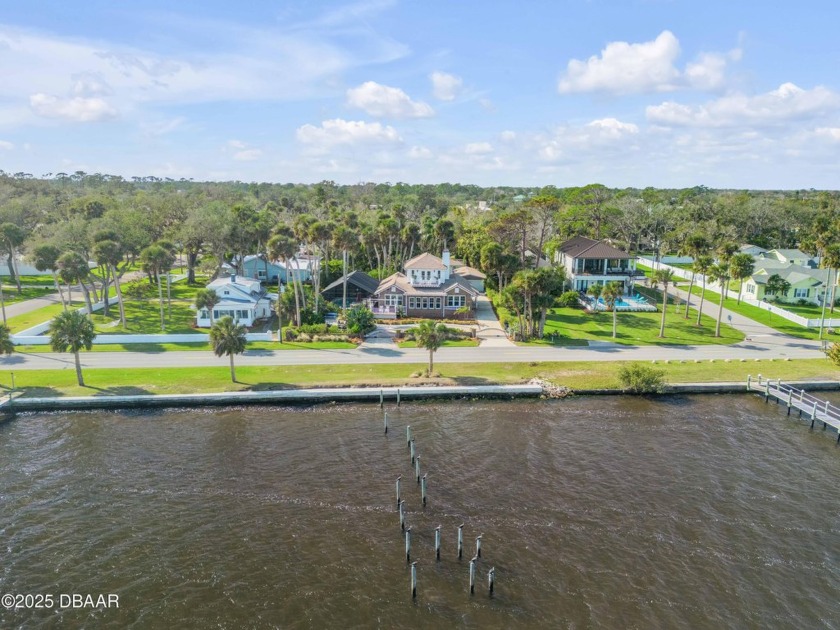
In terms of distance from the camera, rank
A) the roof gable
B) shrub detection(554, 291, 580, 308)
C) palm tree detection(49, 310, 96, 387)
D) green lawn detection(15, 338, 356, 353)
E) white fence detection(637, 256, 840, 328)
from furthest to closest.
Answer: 1. shrub detection(554, 291, 580, 308)
2. the roof gable
3. white fence detection(637, 256, 840, 328)
4. green lawn detection(15, 338, 356, 353)
5. palm tree detection(49, 310, 96, 387)

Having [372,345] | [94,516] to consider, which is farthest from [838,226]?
→ [94,516]

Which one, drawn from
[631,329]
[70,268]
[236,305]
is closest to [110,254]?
[70,268]

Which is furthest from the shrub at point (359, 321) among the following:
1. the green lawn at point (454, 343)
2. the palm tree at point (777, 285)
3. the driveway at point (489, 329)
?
the palm tree at point (777, 285)

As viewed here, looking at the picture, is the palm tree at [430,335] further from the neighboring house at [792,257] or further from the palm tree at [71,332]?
the neighboring house at [792,257]

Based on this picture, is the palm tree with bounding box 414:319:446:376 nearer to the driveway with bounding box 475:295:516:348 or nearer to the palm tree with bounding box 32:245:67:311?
the driveway with bounding box 475:295:516:348

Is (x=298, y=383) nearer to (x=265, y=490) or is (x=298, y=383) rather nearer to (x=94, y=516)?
(x=265, y=490)

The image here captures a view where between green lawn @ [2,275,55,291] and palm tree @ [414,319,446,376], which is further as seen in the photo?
green lawn @ [2,275,55,291]

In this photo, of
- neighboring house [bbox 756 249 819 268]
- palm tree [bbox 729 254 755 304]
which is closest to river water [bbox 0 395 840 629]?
palm tree [bbox 729 254 755 304]

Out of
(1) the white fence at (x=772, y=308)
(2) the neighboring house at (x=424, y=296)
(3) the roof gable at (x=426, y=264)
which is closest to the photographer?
(1) the white fence at (x=772, y=308)
